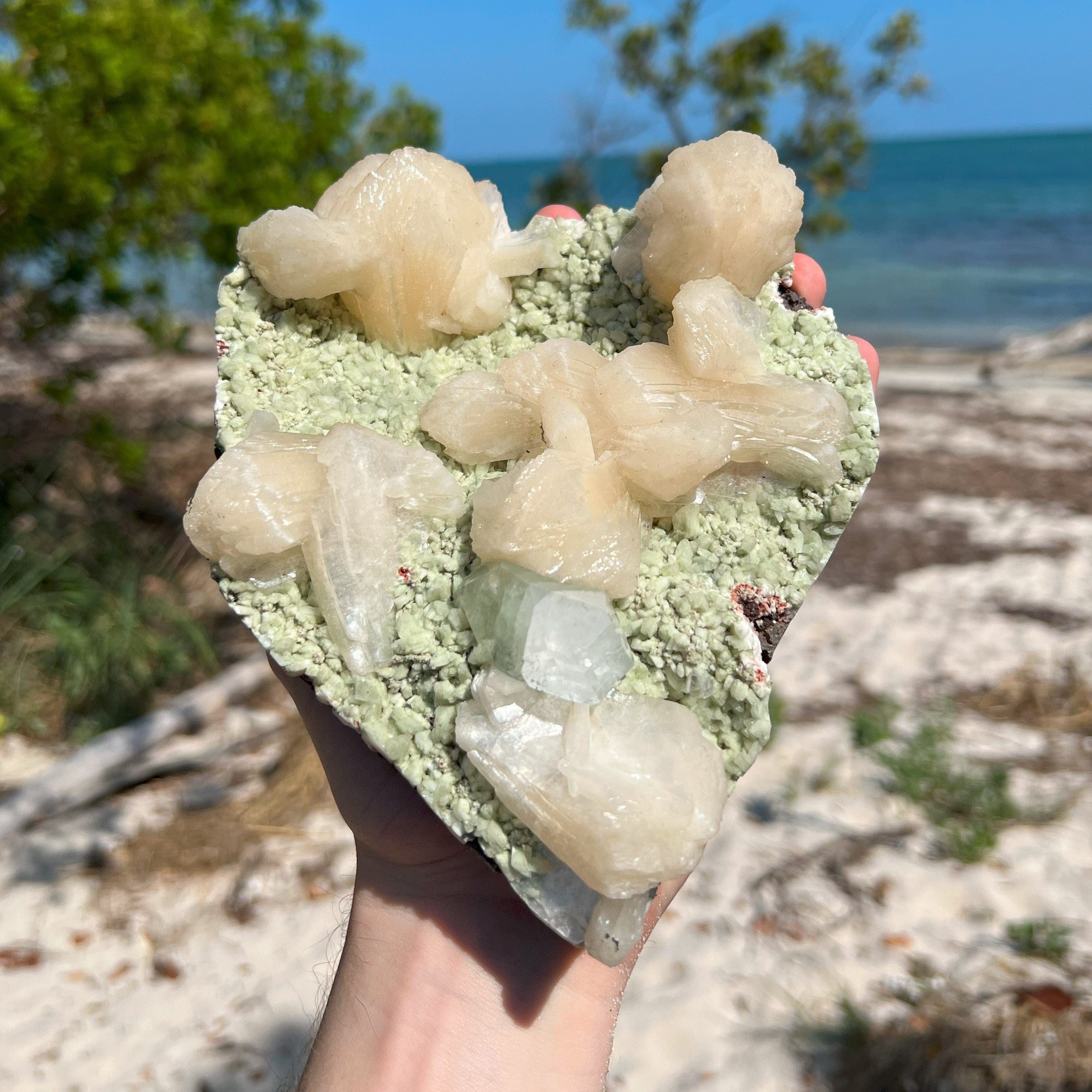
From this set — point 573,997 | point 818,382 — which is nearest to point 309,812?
point 573,997

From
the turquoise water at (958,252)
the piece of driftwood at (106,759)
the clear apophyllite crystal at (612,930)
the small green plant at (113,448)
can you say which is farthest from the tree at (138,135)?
the clear apophyllite crystal at (612,930)

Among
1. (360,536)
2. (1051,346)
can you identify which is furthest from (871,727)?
(1051,346)

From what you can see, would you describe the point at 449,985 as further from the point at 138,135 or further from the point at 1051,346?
the point at 1051,346

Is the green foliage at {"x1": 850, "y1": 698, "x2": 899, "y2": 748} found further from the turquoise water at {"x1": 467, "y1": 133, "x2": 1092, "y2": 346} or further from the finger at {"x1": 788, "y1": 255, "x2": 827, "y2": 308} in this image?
the turquoise water at {"x1": 467, "y1": 133, "x2": 1092, "y2": 346}

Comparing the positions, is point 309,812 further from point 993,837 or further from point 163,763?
point 993,837

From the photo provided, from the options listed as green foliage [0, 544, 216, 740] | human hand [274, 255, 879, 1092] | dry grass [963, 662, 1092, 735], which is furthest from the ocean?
human hand [274, 255, 879, 1092]

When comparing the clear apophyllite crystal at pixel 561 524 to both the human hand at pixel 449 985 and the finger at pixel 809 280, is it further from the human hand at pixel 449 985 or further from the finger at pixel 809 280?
the finger at pixel 809 280
